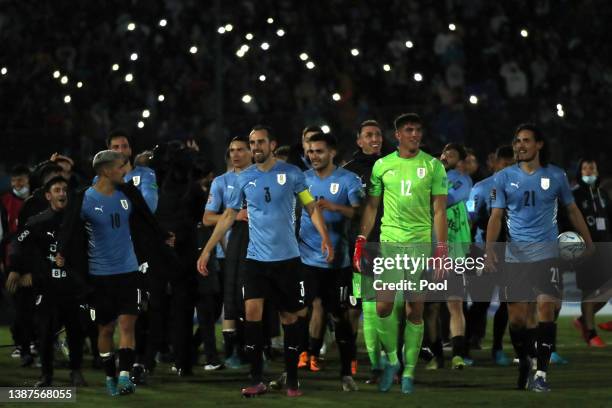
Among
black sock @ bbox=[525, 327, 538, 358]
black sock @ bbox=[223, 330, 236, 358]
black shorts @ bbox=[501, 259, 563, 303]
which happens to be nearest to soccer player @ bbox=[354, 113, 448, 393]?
black shorts @ bbox=[501, 259, 563, 303]

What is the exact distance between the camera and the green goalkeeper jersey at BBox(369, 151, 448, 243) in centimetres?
1149

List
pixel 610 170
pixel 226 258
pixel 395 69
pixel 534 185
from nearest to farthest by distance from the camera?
pixel 534 185 → pixel 226 258 → pixel 610 170 → pixel 395 69

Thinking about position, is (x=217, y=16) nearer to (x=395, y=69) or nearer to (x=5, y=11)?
(x=395, y=69)

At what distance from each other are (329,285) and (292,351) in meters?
1.09

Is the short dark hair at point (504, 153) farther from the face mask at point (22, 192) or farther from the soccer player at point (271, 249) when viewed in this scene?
the face mask at point (22, 192)

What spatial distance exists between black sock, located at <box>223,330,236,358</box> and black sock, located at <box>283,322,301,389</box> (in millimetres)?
2559

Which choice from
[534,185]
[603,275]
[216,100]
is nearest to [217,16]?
[216,100]

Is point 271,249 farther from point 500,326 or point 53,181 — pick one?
A: point 500,326

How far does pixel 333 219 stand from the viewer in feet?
41.5

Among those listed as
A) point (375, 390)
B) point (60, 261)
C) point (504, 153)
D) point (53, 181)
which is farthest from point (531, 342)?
point (53, 181)

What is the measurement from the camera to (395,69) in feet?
84.7

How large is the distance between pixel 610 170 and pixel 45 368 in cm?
1097

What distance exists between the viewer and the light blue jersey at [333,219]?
1244cm

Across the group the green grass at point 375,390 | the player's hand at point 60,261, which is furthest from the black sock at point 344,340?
the player's hand at point 60,261
